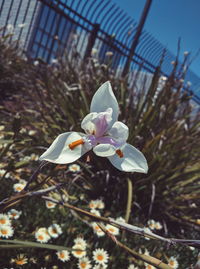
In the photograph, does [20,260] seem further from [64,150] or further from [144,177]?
[144,177]

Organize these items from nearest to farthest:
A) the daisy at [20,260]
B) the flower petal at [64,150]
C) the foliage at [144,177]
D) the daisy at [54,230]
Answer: the flower petal at [64,150], the daisy at [20,260], the daisy at [54,230], the foliage at [144,177]

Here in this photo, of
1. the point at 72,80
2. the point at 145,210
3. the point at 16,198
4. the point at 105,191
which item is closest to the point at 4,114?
the point at 72,80

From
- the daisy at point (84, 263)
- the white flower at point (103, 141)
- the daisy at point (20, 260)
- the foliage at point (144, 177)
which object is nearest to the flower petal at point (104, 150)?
the white flower at point (103, 141)

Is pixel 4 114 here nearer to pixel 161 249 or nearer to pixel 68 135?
pixel 161 249

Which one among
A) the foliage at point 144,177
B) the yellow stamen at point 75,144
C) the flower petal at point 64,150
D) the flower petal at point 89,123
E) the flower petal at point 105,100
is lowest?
the foliage at point 144,177

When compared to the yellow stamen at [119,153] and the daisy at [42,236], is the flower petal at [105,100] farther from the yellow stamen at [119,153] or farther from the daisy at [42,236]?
the daisy at [42,236]

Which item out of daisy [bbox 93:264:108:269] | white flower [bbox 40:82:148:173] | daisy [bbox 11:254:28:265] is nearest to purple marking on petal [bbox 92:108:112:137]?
white flower [bbox 40:82:148:173]

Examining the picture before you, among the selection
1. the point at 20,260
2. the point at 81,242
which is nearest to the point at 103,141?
the point at 20,260
